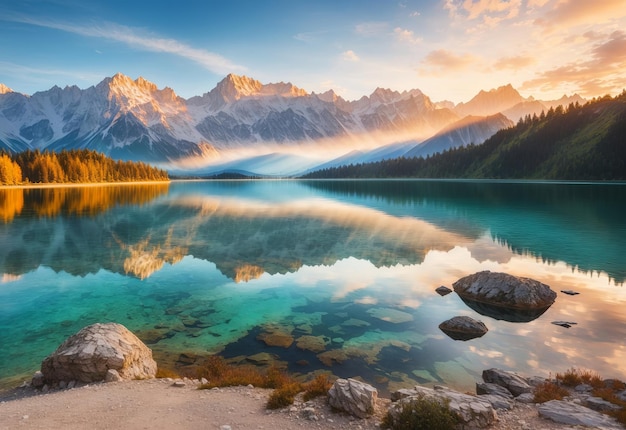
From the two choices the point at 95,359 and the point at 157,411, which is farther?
the point at 95,359

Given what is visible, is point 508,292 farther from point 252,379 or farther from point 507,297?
point 252,379

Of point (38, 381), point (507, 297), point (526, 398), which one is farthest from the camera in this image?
point (507, 297)

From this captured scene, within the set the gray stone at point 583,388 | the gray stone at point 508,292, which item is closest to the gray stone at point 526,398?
the gray stone at point 583,388

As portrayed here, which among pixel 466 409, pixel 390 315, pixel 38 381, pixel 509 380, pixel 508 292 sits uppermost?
pixel 466 409

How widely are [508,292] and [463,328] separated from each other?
775cm

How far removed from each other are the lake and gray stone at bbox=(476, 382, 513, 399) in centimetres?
65

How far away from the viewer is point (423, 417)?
11742 mm

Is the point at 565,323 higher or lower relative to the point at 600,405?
lower

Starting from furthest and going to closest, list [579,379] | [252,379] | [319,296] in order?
[319,296], [579,379], [252,379]

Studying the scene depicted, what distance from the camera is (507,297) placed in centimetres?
2831

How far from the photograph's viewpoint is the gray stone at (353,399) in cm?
1303

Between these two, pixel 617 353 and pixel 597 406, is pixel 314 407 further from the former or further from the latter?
pixel 617 353

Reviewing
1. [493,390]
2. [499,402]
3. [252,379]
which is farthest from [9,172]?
[499,402]

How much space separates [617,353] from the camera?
66.6ft
